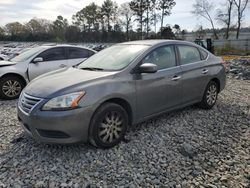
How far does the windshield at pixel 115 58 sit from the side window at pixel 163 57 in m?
0.18

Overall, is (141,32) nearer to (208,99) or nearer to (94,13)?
(94,13)

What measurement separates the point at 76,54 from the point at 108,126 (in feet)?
15.6

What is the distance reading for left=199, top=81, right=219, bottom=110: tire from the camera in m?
5.27

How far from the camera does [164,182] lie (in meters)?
2.96

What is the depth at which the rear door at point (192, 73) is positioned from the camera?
4684 millimetres

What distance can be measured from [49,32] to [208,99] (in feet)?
229

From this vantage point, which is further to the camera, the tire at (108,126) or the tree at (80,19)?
the tree at (80,19)

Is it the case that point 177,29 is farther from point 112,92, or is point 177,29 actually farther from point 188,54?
point 112,92

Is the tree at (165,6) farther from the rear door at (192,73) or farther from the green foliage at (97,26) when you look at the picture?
the rear door at (192,73)

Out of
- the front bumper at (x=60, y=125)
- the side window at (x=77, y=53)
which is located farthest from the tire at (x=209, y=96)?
the side window at (x=77, y=53)

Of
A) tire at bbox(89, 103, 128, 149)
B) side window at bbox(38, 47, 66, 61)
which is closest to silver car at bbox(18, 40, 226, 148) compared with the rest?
tire at bbox(89, 103, 128, 149)

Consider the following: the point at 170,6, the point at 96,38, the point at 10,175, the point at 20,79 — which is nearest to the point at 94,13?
the point at 96,38

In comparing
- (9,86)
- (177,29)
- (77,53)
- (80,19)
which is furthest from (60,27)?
(9,86)

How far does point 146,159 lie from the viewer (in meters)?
3.42
